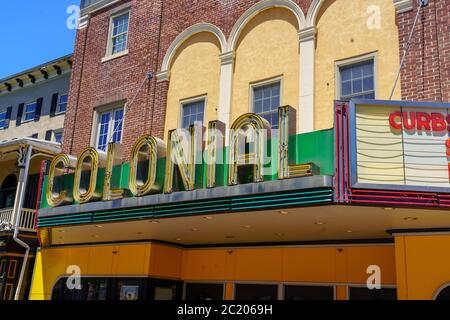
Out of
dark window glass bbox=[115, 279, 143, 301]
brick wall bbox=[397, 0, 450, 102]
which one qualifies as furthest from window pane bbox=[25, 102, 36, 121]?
brick wall bbox=[397, 0, 450, 102]

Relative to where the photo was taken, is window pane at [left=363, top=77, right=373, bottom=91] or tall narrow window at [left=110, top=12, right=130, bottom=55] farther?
tall narrow window at [left=110, top=12, right=130, bottom=55]

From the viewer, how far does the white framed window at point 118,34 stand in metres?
19.0

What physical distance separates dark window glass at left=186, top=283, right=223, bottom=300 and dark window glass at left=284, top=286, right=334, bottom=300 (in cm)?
235

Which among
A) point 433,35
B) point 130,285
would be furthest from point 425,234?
point 130,285

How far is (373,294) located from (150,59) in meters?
10.5

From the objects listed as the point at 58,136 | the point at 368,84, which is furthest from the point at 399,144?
the point at 58,136

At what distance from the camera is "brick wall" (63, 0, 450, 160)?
38.2 feet

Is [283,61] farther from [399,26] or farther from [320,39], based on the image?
[399,26]

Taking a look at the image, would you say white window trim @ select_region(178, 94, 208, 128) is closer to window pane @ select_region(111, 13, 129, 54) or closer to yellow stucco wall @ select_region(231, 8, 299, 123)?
yellow stucco wall @ select_region(231, 8, 299, 123)

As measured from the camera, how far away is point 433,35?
38.4 ft

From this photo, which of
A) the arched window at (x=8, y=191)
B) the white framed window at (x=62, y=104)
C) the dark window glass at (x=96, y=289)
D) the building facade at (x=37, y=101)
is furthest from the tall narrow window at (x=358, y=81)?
the white framed window at (x=62, y=104)

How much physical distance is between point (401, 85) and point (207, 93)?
6.03 metres

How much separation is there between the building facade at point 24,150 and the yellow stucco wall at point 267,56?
372 inches

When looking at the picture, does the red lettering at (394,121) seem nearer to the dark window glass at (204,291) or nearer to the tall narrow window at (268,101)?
the tall narrow window at (268,101)
